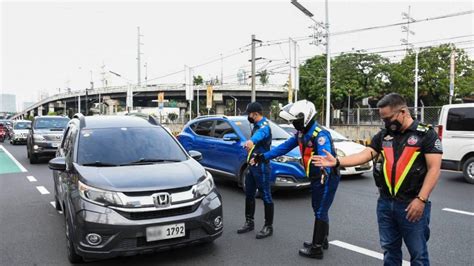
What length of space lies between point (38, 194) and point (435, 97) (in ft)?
133

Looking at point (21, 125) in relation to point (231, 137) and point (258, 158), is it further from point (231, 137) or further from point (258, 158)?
point (258, 158)

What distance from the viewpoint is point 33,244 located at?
4.98 metres

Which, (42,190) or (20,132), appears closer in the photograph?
(42,190)

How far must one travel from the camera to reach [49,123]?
14820mm

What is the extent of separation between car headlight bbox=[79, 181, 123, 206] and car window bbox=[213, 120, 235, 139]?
15.0ft

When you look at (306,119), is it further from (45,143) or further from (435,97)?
(435,97)

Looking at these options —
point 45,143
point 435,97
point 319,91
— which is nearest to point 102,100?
point 319,91

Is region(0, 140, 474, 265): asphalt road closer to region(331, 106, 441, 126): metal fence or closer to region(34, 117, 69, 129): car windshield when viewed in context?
region(34, 117, 69, 129): car windshield

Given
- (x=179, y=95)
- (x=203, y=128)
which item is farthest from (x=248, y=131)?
(x=179, y=95)

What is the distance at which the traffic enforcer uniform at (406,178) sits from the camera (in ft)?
10.1

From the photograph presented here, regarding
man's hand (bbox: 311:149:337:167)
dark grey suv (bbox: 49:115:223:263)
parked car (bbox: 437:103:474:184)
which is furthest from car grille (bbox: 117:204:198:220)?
parked car (bbox: 437:103:474:184)

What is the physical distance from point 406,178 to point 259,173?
2311 millimetres

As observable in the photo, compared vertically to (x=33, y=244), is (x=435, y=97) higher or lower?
higher

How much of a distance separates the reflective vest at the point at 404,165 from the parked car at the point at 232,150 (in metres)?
4.11
